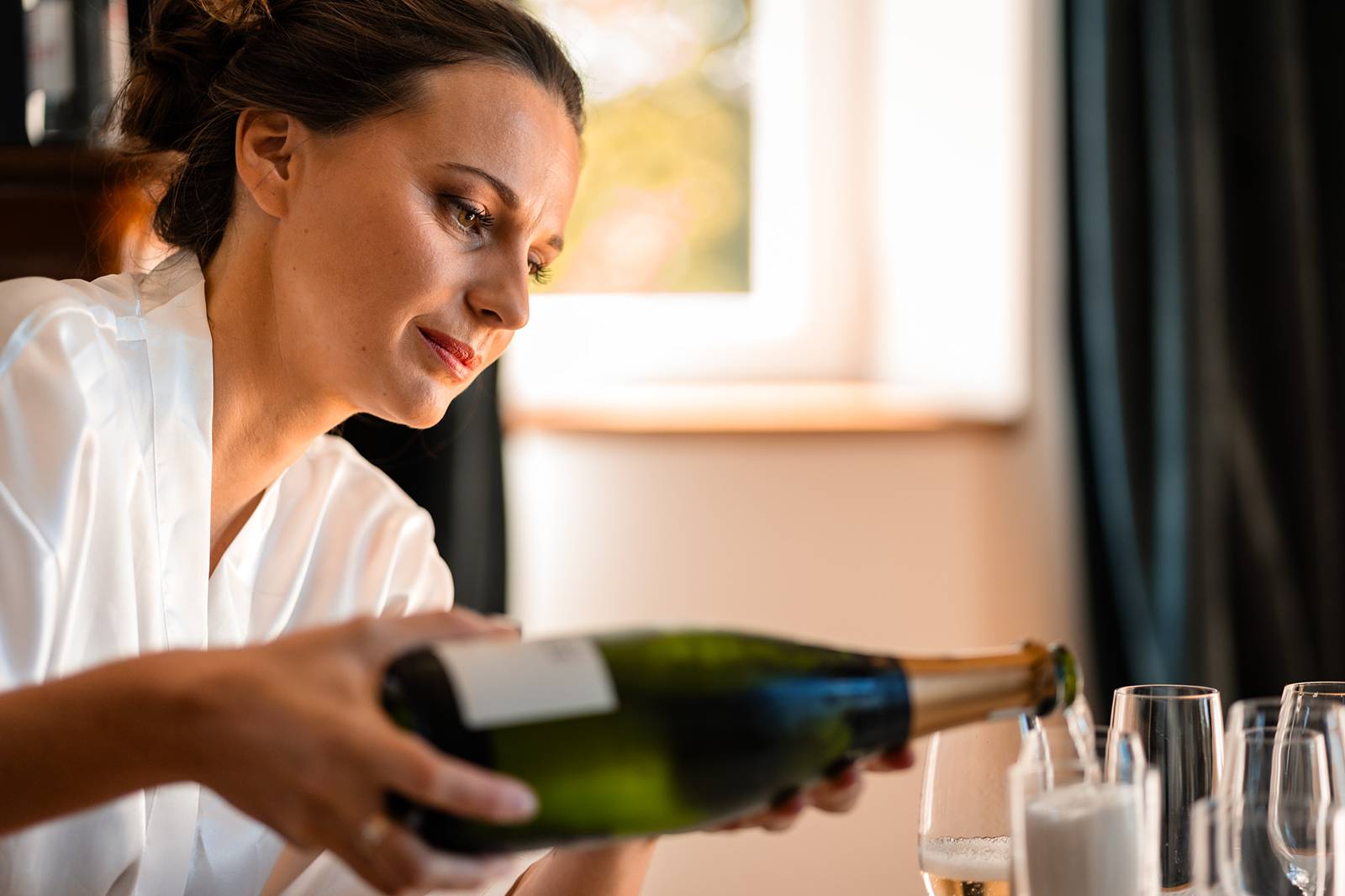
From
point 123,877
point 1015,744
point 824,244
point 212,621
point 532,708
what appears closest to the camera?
point 532,708

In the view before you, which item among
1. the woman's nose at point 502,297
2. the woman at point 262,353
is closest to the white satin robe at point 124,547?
the woman at point 262,353

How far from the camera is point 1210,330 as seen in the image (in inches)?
84.0

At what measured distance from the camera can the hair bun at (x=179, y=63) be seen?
1267 mm

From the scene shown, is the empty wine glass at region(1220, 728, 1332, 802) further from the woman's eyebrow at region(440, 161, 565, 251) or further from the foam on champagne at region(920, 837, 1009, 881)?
the woman's eyebrow at region(440, 161, 565, 251)

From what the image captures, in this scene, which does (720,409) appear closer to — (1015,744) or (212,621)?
(212,621)

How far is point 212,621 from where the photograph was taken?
121 cm

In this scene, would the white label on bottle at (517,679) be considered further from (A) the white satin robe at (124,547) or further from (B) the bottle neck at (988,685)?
(A) the white satin robe at (124,547)

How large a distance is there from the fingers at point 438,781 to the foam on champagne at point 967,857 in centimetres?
32

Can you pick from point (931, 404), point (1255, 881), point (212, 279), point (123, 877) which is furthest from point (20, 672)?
point (931, 404)

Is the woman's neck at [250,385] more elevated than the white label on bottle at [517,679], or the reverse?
the woman's neck at [250,385]

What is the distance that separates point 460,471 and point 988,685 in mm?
1270

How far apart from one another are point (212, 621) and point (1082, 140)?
4.98 ft

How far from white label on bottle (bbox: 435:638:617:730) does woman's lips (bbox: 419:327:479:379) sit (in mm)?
613

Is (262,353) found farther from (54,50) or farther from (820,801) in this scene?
(820,801)
